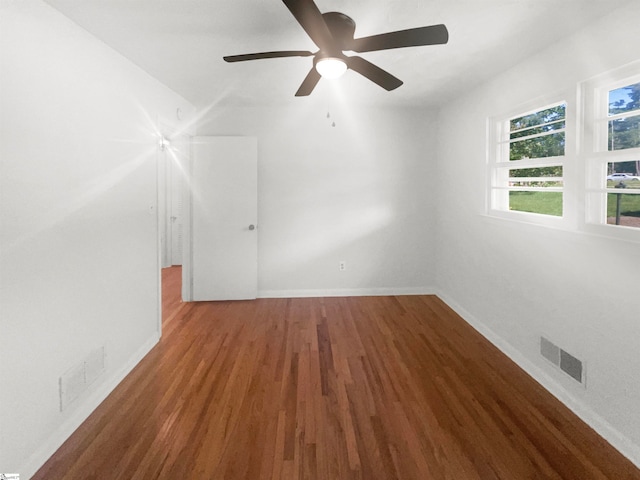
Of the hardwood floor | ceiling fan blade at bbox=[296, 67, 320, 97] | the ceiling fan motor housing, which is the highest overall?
the ceiling fan motor housing

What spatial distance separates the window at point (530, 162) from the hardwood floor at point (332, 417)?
1274mm

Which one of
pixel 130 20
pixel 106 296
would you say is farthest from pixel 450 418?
pixel 130 20

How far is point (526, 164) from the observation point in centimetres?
288

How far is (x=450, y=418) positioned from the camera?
2.10 metres

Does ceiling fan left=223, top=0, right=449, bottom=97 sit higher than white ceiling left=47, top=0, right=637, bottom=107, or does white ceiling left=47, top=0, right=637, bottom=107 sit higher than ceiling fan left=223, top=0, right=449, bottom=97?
white ceiling left=47, top=0, right=637, bottom=107

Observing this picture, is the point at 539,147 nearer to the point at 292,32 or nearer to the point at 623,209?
the point at 623,209

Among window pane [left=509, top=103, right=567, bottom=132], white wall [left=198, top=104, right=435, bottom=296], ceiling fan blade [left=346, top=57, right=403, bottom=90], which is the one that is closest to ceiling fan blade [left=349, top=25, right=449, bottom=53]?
ceiling fan blade [left=346, top=57, right=403, bottom=90]

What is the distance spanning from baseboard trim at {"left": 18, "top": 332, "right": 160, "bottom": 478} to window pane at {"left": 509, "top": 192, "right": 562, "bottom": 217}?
11.0 feet

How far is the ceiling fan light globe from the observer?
1.96m

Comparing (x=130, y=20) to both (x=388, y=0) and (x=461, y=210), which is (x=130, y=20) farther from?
(x=461, y=210)

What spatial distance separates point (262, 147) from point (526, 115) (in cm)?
284

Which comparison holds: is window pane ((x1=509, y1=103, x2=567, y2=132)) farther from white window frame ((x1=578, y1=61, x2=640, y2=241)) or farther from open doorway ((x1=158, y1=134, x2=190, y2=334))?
open doorway ((x1=158, y1=134, x2=190, y2=334))

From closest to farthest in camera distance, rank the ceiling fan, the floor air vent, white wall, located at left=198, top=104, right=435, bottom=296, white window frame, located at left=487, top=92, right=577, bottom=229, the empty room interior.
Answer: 1. the ceiling fan
2. the empty room interior
3. the floor air vent
4. white window frame, located at left=487, top=92, right=577, bottom=229
5. white wall, located at left=198, top=104, right=435, bottom=296

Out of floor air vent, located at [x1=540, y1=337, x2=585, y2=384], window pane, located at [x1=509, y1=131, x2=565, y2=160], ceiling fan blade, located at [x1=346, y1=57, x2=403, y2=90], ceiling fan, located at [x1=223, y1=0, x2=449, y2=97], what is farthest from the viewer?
window pane, located at [x1=509, y1=131, x2=565, y2=160]
